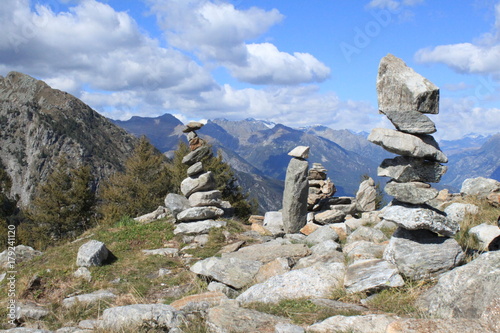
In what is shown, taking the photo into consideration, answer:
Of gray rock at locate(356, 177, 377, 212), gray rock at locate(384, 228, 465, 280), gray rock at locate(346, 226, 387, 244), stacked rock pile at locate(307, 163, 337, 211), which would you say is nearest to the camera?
gray rock at locate(384, 228, 465, 280)

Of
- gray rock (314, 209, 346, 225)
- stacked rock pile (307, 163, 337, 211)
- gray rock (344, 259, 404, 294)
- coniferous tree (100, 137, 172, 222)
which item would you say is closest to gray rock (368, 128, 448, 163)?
gray rock (344, 259, 404, 294)

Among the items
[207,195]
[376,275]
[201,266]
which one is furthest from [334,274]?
[207,195]

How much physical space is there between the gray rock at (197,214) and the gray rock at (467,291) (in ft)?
43.4

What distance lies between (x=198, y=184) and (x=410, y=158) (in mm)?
12702

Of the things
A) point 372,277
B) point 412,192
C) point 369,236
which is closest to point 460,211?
point 369,236

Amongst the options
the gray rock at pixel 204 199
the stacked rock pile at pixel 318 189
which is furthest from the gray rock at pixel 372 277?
the stacked rock pile at pixel 318 189

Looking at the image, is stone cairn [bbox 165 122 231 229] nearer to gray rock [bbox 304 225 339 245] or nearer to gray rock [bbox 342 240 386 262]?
gray rock [bbox 304 225 339 245]

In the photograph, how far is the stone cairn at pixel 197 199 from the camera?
1948cm

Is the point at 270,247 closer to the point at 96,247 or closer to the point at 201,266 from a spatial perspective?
the point at 201,266

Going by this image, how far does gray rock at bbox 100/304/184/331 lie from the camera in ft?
22.9

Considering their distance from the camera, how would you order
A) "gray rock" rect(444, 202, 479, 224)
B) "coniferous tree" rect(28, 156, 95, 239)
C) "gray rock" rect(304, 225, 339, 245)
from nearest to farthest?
"gray rock" rect(304, 225, 339, 245) < "gray rock" rect(444, 202, 479, 224) < "coniferous tree" rect(28, 156, 95, 239)

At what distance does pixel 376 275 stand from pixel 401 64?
537 cm

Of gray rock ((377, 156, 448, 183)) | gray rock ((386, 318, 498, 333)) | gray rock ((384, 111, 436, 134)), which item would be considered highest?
gray rock ((384, 111, 436, 134))

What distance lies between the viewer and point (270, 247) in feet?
45.4
